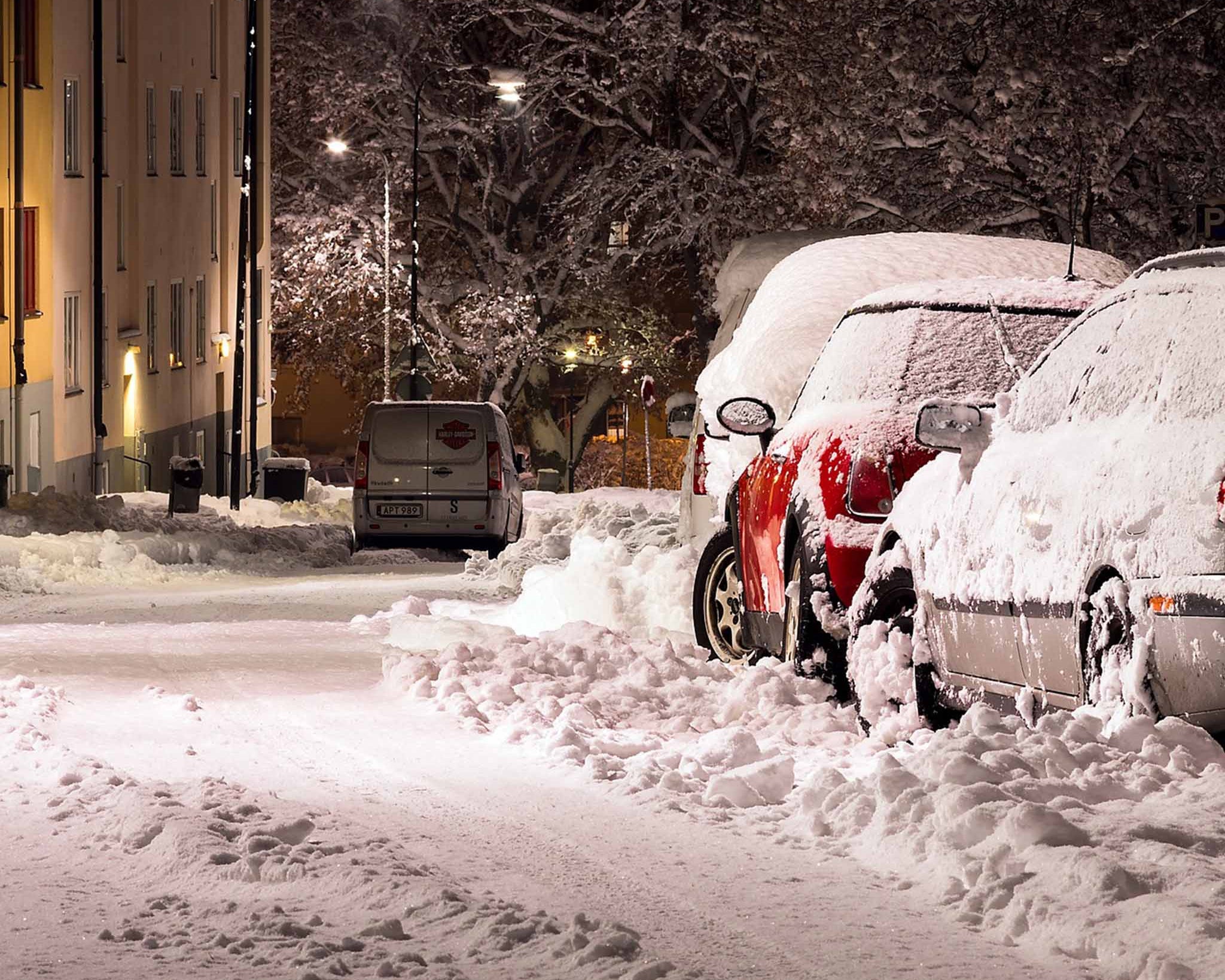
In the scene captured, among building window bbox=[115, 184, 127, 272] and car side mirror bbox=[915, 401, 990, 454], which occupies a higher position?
building window bbox=[115, 184, 127, 272]

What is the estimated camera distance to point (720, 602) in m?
12.9

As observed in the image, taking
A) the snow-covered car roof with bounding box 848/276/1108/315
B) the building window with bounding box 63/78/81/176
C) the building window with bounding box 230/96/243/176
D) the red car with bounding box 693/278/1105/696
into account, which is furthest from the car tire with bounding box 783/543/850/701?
the building window with bounding box 230/96/243/176

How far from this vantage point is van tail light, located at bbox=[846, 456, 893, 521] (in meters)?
10.3

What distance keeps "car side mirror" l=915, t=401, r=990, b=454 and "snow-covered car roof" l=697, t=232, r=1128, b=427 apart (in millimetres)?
6510

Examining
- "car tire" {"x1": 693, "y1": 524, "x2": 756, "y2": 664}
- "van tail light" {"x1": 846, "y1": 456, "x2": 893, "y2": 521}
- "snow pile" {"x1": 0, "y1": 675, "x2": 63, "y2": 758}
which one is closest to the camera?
"snow pile" {"x1": 0, "y1": 675, "x2": 63, "y2": 758}

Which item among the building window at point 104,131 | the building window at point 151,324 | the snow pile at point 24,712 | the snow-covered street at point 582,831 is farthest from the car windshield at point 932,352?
the building window at point 151,324

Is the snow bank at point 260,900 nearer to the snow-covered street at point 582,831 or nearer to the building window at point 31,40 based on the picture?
the snow-covered street at point 582,831

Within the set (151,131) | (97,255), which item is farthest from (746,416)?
(151,131)

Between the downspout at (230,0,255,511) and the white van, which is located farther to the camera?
the downspout at (230,0,255,511)

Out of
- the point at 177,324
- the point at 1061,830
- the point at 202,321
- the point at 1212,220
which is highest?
the point at 202,321

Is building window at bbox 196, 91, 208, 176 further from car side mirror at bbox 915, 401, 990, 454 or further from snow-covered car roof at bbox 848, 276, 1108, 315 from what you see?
car side mirror at bbox 915, 401, 990, 454

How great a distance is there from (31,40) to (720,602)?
25.8 m

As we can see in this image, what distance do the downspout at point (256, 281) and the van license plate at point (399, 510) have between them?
46.0ft

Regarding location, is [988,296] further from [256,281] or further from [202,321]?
[256,281]
